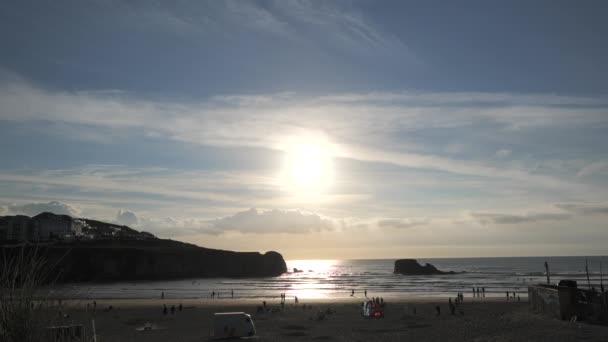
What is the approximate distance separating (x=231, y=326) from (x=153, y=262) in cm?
10025

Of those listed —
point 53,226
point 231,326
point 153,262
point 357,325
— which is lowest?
point 357,325

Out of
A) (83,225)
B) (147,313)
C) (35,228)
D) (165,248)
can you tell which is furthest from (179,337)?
(83,225)

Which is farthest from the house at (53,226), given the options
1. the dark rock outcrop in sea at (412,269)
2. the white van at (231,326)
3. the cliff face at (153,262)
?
the white van at (231,326)

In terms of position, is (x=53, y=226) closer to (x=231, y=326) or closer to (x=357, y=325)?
(x=357, y=325)

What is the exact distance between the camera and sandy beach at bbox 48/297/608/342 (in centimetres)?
2591

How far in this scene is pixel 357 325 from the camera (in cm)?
3716

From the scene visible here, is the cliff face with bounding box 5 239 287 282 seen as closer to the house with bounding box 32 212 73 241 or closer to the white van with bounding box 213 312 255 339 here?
the house with bounding box 32 212 73 241

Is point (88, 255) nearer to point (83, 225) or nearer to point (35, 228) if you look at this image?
point (35, 228)

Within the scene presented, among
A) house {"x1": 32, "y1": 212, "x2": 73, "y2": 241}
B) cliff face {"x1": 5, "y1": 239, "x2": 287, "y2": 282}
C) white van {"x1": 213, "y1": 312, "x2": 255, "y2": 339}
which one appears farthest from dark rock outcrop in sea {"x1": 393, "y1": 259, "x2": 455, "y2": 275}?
white van {"x1": 213, "y1": 312, "x2": 255, "y2": 339}

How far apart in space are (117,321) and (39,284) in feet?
127

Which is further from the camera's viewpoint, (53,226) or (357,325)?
(53,226)

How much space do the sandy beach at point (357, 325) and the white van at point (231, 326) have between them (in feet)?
4.58

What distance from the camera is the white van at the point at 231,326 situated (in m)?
29.2

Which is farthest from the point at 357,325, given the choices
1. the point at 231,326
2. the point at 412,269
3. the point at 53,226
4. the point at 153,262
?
the point at 53,226
